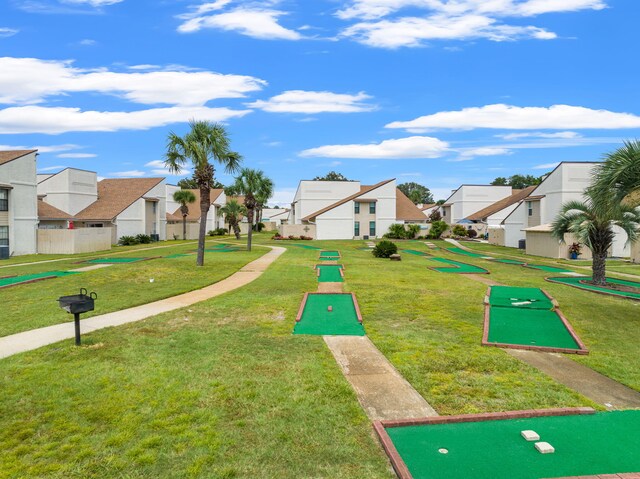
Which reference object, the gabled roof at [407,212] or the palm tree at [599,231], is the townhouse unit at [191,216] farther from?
the palm tree at [599,231]

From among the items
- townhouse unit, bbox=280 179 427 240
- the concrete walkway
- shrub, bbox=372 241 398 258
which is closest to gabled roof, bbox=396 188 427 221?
townhouse unit, bbox=280 179 427 240

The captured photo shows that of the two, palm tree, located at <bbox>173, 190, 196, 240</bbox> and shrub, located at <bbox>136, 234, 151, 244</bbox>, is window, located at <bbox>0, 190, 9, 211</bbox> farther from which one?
palm tree, located at <bbox>173, 190, 196, 240</bbox>

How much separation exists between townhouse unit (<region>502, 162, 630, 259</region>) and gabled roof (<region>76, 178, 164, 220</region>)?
4257 centimetres

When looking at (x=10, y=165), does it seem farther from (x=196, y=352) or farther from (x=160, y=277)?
(x=196, y=352)

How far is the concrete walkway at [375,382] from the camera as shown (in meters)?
6.17

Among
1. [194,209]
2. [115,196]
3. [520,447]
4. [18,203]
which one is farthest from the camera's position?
[194,209]

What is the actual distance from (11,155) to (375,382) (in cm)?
3897

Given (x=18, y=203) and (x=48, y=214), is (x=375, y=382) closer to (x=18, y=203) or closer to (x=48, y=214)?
(x=18, y=203)

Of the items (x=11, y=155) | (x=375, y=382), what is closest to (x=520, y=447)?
(x=375, y=382)

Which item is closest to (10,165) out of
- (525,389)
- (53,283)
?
(53,283)

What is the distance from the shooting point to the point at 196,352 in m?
8.80

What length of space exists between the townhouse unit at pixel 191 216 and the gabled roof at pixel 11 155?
23279 millimetres

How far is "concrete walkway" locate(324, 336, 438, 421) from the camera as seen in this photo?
6172 mm

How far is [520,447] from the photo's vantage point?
5.10 m
